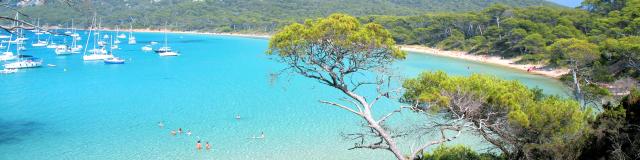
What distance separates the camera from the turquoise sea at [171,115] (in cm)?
2481

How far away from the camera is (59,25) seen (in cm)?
17388

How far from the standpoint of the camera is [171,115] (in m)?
34.1

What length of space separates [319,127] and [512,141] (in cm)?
1704

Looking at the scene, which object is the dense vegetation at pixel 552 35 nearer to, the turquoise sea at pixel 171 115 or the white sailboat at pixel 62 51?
the turquoise sea at pixel 171 115

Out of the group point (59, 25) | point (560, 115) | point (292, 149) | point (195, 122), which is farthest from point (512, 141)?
point (59, 25)

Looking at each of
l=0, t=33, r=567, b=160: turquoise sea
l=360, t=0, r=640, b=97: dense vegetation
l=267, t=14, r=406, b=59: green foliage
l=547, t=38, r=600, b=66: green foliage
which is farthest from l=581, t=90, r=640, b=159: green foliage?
l=547, t=38, r=600, b=66: green foliage

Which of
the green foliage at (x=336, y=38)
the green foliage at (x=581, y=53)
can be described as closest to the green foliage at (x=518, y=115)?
the green foliage at (x=336, y=38)

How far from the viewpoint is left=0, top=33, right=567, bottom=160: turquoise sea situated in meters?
24.8

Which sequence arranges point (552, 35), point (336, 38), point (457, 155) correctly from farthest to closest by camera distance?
point (552, 35) < point (457, 155) < point (336, 38)

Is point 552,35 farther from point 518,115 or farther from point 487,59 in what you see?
point 518,115

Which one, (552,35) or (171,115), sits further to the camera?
(552,35)

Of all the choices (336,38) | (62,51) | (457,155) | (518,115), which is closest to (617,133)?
(518,115)

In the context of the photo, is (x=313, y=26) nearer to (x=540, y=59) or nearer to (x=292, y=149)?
(x=292, y=149)

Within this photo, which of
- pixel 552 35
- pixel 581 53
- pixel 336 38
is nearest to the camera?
pixel 336 38
